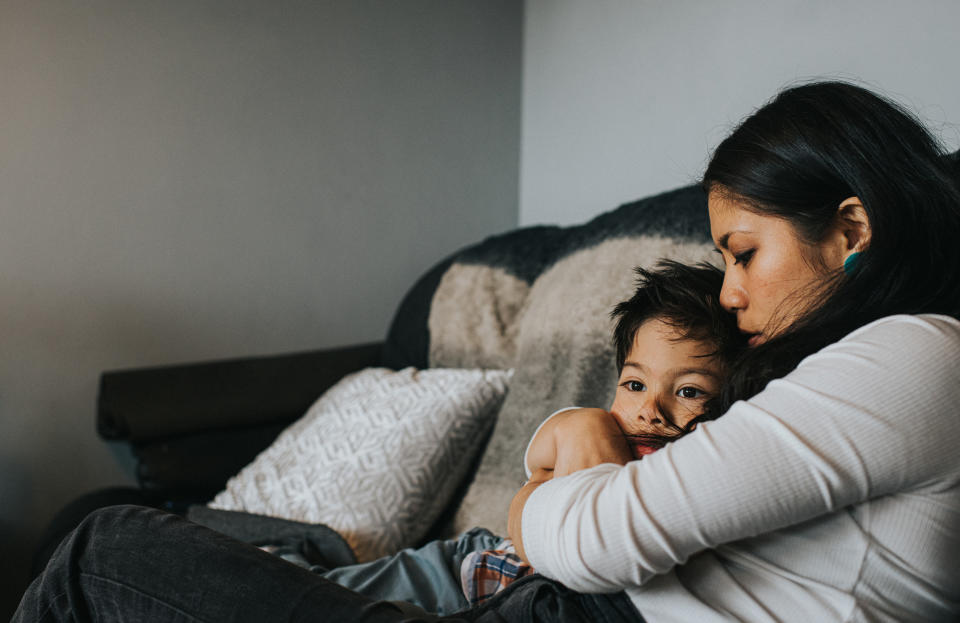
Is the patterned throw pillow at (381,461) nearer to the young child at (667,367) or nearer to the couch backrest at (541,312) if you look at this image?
the couch backrest at (541,312)

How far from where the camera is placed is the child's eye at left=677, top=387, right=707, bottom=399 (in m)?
0.89

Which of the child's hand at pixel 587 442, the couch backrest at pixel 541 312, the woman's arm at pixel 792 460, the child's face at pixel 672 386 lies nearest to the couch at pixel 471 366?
the couch backrest at pixel 541 312

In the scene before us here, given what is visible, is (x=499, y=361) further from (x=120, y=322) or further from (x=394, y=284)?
(x=120, y=322)

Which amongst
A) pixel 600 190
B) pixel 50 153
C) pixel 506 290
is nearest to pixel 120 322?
pixel 50 153

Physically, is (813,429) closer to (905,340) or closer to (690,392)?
(905,340)

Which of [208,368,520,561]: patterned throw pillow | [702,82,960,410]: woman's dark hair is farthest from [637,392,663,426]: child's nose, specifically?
[208,368,520,561]: patterned throw pillow

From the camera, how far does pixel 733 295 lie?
2.72 feet

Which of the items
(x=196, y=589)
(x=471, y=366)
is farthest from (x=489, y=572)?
(x=471, y=366)

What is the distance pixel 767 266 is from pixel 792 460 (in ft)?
0.87

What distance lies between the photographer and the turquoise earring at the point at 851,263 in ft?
2.41

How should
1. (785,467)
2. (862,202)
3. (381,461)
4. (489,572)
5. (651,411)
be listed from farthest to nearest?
(381,461)
(489,572)
(651,411)
(862,202)
(785,467)

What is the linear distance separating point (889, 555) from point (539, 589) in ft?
1.04

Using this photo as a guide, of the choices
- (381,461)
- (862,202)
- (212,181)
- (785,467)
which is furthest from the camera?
(212,181)

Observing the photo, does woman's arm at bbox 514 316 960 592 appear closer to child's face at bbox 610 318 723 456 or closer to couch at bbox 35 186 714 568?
child's face at bbox 610 318 723 456
